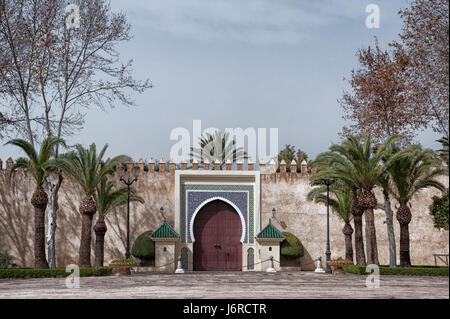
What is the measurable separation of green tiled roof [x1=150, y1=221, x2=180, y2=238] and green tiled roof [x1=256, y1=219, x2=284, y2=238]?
12.6ft

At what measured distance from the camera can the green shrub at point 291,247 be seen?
28.9 m

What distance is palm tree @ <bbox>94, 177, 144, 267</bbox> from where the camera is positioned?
88.0 feet

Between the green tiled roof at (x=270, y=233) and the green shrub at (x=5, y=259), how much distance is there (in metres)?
11.4

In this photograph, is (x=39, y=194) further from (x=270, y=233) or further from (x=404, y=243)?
(x=404, y=243)

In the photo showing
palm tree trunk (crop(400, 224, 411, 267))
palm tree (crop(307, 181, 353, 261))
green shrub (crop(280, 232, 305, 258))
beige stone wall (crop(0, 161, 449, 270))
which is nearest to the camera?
palm tree trunk (crop(400, 224, 411, 267))

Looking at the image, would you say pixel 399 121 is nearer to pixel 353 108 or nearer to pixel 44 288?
pixel 353 108

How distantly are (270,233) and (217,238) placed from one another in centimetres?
297

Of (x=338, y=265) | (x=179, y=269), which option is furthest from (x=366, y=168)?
(x=179, y=269)

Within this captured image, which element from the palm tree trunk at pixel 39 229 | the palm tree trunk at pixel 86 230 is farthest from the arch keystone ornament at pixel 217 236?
the palm tree trunk at pixel 39 229

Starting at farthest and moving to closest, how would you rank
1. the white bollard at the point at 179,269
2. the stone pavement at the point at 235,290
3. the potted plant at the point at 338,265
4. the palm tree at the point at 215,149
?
the palm tree at the point at 215,149, the white bollard at the point at 179,269, the potted plant at the point at 338,265, the stone pavement at the point at 235,290

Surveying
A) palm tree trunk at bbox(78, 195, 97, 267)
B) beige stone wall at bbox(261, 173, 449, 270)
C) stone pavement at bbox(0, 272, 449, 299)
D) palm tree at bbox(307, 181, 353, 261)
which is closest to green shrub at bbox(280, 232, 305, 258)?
beige stone wall at bbox(261, 173, 449, 270)

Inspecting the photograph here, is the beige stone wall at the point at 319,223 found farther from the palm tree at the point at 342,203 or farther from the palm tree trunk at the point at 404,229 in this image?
the palm tree trunk at the point at 404,229

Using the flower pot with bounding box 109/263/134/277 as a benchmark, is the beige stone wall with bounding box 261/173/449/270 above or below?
above

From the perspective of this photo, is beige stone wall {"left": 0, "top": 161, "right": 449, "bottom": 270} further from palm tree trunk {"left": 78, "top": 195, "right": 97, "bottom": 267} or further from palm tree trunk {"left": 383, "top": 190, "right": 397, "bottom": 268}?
palm tree trunk {"left": 78, "top": 195, "right": 97, "bottom": 267}
